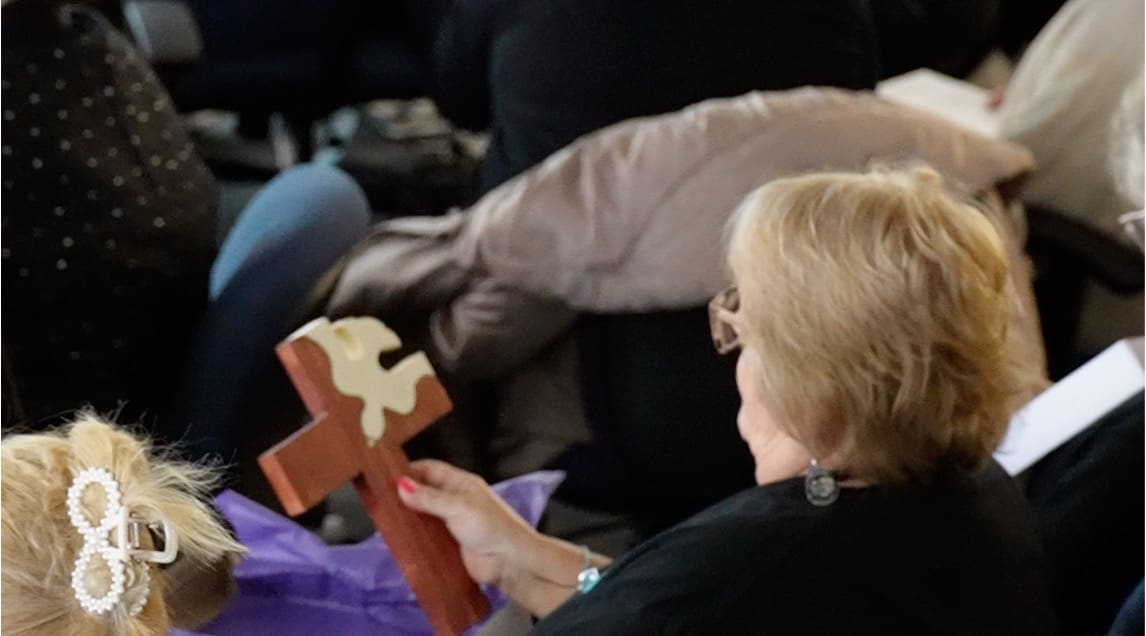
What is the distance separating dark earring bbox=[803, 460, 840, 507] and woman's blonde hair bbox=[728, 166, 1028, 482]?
2 cm

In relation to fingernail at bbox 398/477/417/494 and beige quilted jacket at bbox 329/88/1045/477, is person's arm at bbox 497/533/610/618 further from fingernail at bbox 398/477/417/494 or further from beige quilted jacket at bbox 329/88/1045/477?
beige quilted jacket at bbox 329/88/1045/477

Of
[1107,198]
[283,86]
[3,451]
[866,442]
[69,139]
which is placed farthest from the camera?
[283,86]

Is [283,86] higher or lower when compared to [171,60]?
lower

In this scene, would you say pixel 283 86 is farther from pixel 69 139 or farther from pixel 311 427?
pixel 311 427

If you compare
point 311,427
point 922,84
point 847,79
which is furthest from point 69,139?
point 922,84

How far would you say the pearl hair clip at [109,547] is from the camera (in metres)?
0.71

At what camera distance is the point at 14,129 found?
1078mm

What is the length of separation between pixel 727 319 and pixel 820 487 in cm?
16

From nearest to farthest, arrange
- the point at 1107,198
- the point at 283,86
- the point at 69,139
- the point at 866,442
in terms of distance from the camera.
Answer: the point at 866,442 → the point at 69,139 → the point at 1107,198 → the point at 283,86

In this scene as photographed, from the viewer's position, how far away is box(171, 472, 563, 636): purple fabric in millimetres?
1078

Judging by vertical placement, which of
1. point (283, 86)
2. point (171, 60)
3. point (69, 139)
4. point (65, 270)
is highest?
point (69, 139)

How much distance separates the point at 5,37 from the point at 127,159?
15cm

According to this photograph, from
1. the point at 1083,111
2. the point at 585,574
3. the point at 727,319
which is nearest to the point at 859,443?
the point at 727,319

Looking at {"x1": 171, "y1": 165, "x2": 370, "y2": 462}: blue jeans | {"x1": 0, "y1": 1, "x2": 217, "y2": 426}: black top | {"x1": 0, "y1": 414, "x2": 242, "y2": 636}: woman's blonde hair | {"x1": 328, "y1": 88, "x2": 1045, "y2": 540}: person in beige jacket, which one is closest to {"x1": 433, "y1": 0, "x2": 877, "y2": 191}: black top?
{"x1": 328, "y1": 88, "x2": 1045, "y2": 540}: person in beige jacket
